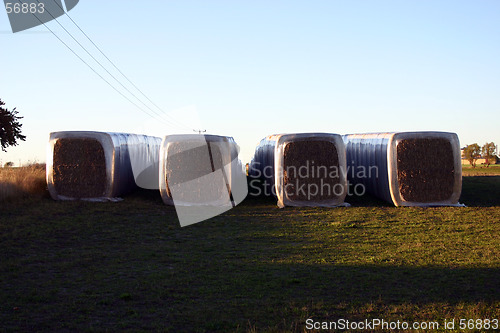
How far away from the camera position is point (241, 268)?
7.30m

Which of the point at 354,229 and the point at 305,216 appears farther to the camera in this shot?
the point at 305,216

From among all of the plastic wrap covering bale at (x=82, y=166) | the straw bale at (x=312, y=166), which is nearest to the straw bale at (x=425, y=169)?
the straw bale at (x=312, y=166)

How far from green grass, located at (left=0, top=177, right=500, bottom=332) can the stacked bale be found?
1.28 metres

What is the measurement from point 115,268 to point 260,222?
4667 millimetres

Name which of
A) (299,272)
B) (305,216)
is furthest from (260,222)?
(299,272)

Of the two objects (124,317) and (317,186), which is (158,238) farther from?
(317,186)

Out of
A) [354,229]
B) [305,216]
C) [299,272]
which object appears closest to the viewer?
[299,272]

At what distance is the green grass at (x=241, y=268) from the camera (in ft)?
17.4

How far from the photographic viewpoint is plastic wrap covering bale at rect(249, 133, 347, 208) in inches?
537

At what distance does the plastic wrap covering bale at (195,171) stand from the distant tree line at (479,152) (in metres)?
64.2

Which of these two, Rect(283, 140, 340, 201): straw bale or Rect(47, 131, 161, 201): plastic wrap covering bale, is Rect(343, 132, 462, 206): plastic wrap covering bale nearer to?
Rect(283, 140, 340, 201): straw bale

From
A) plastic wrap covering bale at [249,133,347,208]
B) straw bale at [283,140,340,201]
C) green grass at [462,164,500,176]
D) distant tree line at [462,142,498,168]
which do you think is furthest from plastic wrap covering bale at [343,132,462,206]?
distant tree line at [462,142,498,168]

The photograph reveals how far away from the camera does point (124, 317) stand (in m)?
5.29

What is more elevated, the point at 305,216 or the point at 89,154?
the point at 89,154
